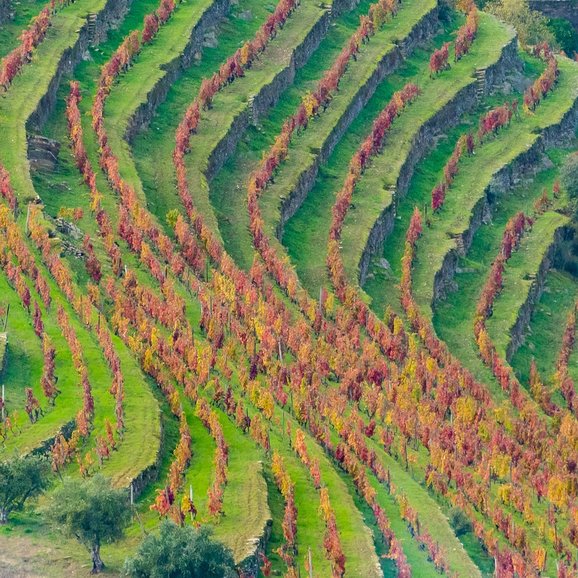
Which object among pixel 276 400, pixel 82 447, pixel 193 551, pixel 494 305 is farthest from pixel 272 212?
pixel 193 551

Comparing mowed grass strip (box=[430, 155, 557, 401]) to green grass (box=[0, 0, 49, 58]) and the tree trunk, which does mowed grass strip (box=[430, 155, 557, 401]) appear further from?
the tree trunk

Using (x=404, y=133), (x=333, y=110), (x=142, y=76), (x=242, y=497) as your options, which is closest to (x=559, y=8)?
(x=404, y=133)

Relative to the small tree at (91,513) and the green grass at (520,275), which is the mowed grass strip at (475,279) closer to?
the green grass at (520,275)

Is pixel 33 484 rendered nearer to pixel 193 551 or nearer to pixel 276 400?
pixel 193 551

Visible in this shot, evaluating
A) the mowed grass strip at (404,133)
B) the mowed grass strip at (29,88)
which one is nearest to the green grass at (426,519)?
the mowed grass strip at (404,133)

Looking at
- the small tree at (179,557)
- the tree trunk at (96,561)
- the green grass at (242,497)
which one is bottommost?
the tree trunk at (96,561)

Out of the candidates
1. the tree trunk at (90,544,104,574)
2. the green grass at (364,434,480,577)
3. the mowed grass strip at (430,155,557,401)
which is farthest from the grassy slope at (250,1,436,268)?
the tree trunk at (90,544,104,574)

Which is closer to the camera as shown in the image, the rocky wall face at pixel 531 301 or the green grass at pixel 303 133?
the rocky wall face at pixel 531 301

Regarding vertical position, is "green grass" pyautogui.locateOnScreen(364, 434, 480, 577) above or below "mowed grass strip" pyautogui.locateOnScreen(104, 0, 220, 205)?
below
